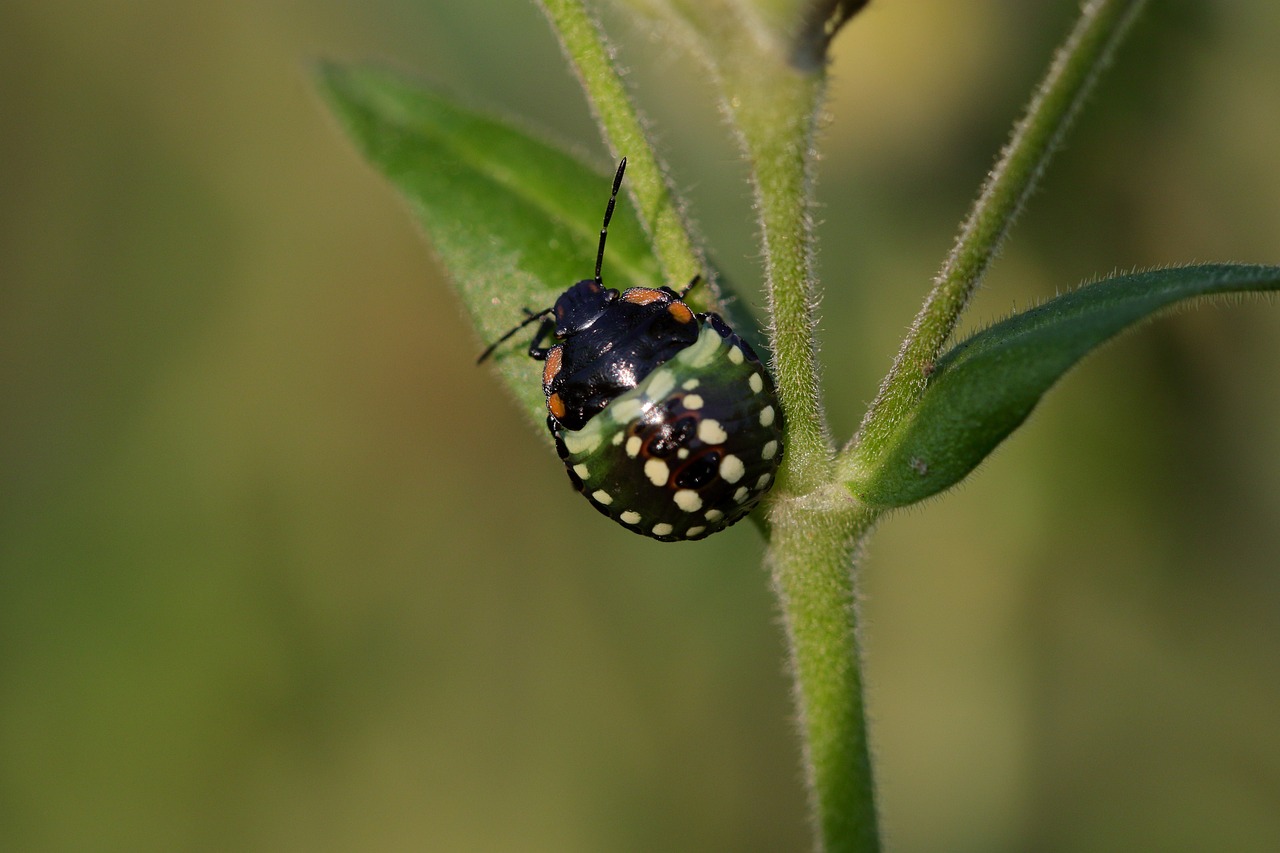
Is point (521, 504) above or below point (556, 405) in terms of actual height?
below

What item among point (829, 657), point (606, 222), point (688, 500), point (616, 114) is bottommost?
point (829, 657)

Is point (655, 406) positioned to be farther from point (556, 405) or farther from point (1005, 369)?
point (1005, 369)

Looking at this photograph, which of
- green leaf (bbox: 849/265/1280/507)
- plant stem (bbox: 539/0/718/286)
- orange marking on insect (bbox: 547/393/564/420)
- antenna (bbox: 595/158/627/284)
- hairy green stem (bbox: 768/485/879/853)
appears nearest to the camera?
green leaf (bbox: 849/265/1280/507)

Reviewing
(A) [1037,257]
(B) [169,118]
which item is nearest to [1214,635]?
(A) [1037,257]

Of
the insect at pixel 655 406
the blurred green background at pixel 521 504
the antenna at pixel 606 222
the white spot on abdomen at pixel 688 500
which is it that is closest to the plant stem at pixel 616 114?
the insect at pixel 655 406

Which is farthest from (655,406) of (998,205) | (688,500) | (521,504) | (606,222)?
(521,504)

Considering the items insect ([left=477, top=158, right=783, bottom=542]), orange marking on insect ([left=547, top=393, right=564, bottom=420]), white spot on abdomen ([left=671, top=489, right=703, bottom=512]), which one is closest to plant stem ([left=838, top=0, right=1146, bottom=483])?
insect ([left=477, top=158, right=783, bottom=542])

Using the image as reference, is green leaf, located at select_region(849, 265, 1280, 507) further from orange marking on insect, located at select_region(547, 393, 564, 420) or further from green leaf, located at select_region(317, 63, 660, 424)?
green leaf, located at select_region(317, 63, 660, 424)
